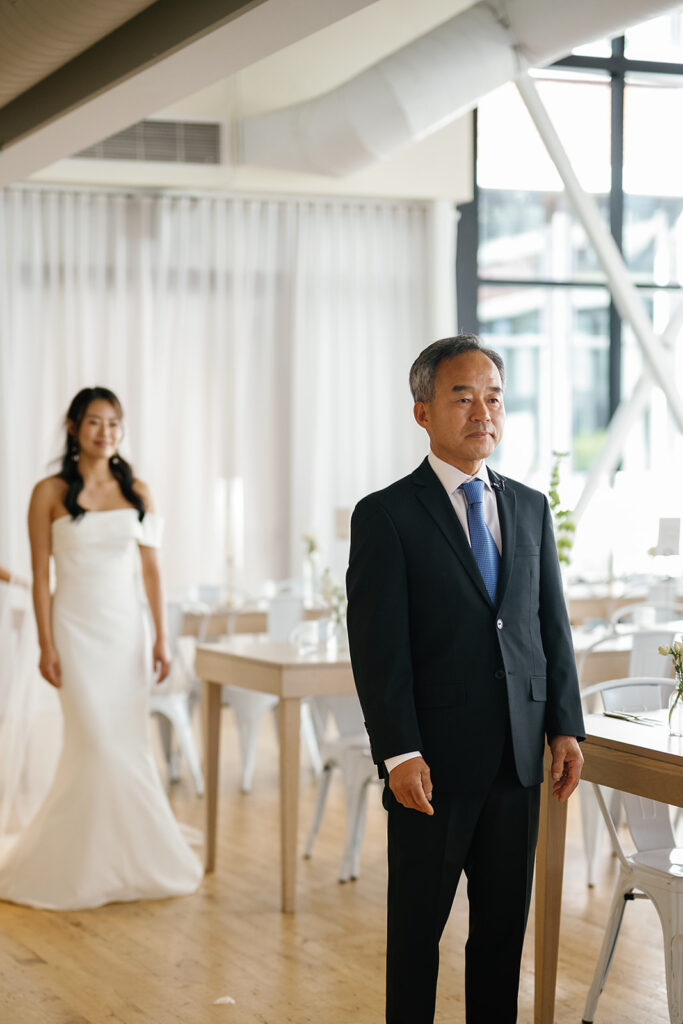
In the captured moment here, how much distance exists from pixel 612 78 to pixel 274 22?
690cm

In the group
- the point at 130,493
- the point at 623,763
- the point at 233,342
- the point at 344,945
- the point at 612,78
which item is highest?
the point at 612,78

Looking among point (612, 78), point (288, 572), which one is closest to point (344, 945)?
point (288, 572)

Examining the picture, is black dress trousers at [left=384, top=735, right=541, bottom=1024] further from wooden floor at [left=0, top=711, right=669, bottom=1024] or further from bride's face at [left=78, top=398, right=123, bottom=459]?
bride's face at [left=78, top=398, right=123, bottom=459]

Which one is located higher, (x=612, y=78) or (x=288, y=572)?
(x=612, y=78)

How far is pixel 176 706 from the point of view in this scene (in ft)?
20.5

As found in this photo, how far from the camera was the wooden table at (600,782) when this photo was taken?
298 centimetres

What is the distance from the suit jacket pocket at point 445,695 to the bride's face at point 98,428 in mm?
2464

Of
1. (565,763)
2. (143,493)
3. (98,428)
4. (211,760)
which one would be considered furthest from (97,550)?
(565,763)

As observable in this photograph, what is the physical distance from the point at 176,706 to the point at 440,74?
11.9ft

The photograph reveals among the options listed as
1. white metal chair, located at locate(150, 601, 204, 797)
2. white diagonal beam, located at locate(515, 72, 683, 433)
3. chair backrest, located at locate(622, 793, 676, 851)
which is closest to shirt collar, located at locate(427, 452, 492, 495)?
chair backrest, located at locate(622, 793, 676, 851)

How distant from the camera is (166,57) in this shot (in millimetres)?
3777

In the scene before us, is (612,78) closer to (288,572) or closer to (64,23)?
(288,572)

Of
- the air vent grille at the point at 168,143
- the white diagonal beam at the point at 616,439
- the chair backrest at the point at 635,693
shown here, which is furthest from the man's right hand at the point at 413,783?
the air vent grille at the point at 168,143

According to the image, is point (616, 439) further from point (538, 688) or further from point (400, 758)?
point (400, 758)
